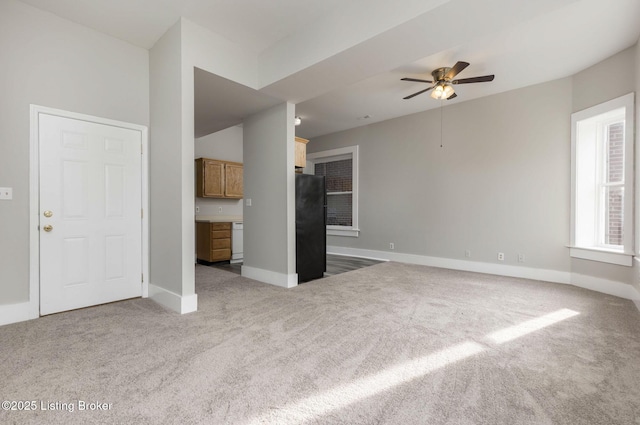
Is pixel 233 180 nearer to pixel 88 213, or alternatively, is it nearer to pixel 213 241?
pixel 213 241

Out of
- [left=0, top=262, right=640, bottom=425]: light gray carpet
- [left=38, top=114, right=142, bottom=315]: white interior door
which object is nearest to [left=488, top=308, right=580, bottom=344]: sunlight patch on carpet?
[left=0, top=262, right=640, bottom=425]: light gray carpet

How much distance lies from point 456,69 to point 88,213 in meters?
4.37

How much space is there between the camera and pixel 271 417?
147 centimetres

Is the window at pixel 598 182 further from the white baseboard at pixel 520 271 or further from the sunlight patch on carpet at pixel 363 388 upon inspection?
the sunlight patch on carpet at pixel 363 388

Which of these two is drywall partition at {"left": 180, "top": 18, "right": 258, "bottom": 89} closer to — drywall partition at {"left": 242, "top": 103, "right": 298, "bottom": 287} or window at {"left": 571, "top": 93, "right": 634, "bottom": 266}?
drywall partition at {"left": 242, "top": 103, "right": 298, "bottom": 287}

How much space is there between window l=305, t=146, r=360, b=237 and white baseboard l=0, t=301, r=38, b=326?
5.41 metres

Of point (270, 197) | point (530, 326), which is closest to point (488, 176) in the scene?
point (530, 326)

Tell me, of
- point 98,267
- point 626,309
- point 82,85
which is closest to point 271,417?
point 98,267

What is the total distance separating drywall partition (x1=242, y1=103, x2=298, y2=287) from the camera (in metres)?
4.05

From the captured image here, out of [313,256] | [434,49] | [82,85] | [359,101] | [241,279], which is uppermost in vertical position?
[359,101]

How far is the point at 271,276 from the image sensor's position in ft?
13.9

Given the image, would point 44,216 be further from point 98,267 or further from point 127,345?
point 127,345

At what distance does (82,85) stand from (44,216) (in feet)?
4.53

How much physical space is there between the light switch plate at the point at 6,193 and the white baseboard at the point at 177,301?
5.06 feet
